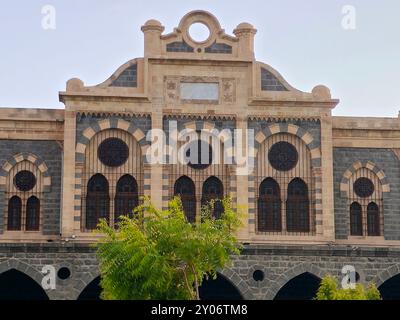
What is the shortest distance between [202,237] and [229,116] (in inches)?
569

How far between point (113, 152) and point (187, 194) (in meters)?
3.86

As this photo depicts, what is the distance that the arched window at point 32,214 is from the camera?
145 feet

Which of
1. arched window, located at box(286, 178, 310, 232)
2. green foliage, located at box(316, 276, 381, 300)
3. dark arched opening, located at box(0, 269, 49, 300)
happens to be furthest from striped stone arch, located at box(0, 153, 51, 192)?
green foliage, located at box(316, 276, 381, 300)

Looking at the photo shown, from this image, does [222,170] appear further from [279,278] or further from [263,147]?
[279,278]

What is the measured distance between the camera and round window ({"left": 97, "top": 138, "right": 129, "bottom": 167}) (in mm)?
44156

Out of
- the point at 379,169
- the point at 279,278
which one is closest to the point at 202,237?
the point at 279,278

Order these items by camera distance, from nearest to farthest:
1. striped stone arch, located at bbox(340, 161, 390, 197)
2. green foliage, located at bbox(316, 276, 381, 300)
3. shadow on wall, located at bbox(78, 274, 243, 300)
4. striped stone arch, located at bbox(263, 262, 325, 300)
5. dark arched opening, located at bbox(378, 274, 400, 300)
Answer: green foliage, located at bbox(316, 276, 381, 300) → striped stone arch, located at bbox(263, 262, 325, 300) → shadow on wall, located at bbox(78, 274, 243, 300) → dark arched opening, located at bbox(378, 274, 400, 300) → striped stone arch, located at bbox(340, 161, 390, 197)

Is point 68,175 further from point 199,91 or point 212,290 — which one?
point 212,290

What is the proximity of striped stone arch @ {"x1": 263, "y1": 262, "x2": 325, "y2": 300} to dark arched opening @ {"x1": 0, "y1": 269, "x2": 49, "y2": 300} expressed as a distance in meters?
10.4

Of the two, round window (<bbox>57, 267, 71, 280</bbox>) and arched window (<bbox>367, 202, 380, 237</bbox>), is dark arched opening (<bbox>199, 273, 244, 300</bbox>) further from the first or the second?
arched window (<bbox>367, 202, 380, 237</bbox>)

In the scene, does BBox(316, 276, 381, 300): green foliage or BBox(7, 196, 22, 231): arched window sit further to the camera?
BBox(7, 196, 22, 231): arched window

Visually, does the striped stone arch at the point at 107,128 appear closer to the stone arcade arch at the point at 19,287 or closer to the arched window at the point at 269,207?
the arched window at the point at 269,207

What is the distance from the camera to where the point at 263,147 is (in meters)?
45.0

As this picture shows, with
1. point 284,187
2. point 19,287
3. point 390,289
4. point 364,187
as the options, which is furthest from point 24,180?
point 390,289
